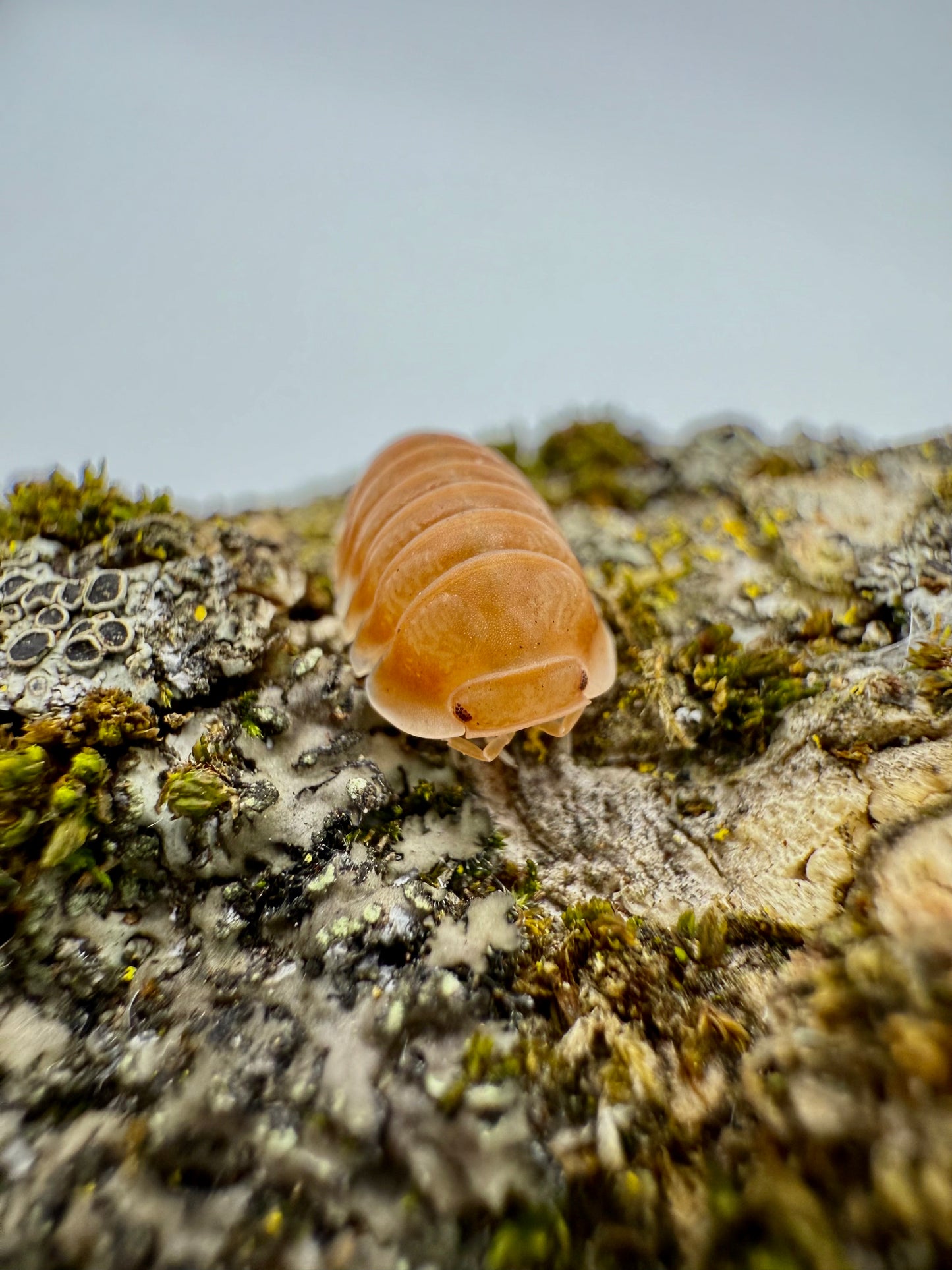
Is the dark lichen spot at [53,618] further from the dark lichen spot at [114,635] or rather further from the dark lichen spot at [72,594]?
the dark lichen spot at [114,635]

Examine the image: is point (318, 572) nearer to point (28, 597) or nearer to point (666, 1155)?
point (28, 597)

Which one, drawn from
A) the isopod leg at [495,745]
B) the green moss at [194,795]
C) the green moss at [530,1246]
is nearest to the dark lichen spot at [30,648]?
the green moss at [194,795]

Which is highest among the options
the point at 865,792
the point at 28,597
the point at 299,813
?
the point at 28,597

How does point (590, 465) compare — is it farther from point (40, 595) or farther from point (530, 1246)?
point (530, 1246)

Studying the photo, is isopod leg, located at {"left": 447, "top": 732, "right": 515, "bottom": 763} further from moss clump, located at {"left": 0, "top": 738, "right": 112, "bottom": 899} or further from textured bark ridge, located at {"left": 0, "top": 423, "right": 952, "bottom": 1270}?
moss clump, located at {"left": 0, "top": 738, "right": 112, "bottom": 899}

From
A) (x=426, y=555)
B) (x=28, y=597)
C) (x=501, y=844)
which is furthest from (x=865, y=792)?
(x=28, y=597)
